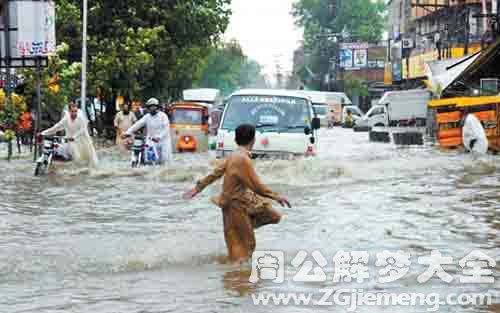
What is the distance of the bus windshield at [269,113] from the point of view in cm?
1892

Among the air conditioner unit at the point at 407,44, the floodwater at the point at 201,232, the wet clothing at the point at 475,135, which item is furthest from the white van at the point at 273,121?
the air conditioner unit at the point at 407,44

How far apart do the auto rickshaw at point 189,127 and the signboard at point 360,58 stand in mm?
52720

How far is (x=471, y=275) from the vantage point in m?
8.45

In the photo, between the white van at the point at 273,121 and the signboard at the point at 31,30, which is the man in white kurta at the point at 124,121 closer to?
the signboard at the point at 31,30

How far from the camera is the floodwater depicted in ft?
25.2

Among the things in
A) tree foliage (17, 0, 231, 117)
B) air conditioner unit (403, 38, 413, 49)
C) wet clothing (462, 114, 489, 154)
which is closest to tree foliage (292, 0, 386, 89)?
air conditioner unit (403, 38, 413, 49)

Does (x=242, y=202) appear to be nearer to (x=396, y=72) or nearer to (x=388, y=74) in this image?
(x=396, y=72)

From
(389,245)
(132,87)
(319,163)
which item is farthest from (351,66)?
(389,245)

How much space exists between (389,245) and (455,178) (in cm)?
844

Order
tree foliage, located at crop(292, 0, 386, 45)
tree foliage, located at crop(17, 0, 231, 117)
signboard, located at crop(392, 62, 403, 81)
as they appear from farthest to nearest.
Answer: tree foliage, located at crop(292, 0, 386, 45)
signboard, located at crop(392, 62, 403, 81)
tree foliage, located at crop(17, 0, 231, 117)

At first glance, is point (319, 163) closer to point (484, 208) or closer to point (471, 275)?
point (484, 208)

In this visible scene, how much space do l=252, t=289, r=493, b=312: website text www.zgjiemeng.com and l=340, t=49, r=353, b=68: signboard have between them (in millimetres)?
76207

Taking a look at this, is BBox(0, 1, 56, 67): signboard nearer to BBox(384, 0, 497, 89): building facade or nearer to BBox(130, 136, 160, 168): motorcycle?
BBox(130, 136, 160, 168): motorcycle

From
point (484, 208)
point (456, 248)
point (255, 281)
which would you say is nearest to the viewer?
point (255, 281)
